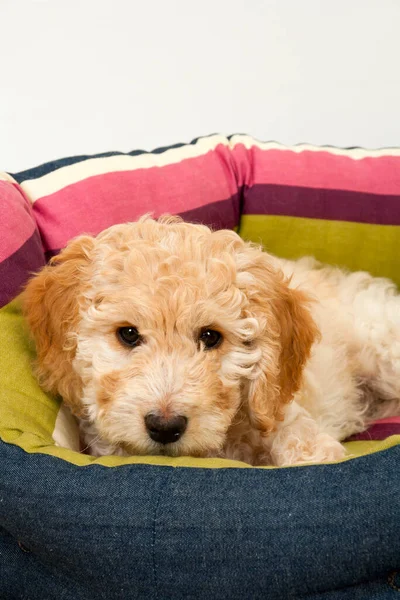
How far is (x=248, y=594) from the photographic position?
1.59m

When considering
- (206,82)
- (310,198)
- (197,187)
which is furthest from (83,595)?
(206,82)

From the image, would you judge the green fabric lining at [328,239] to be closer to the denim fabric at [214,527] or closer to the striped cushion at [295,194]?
the striped cushion at [295,194]

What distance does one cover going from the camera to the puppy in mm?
1857

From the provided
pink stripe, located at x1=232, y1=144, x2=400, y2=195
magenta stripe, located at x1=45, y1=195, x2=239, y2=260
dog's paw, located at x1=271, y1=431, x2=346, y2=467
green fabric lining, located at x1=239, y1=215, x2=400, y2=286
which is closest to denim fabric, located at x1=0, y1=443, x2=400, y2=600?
dog's paw, located at x1=271, y1=431, x2=346, y2=467

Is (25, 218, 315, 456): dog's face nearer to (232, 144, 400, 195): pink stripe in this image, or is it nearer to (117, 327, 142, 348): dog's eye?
(117, 327, 142, 348): dog's eye

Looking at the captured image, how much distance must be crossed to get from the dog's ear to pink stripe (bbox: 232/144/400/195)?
3.72 feet

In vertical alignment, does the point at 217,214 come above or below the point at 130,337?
below

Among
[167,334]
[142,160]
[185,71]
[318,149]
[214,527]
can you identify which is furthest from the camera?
[185,71]

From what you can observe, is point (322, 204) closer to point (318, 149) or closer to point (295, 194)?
point (295, 194)

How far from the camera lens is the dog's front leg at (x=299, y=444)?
2186 millimetres

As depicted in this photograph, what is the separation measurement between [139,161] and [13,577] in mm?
1853

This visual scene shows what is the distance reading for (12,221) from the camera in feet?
7.83

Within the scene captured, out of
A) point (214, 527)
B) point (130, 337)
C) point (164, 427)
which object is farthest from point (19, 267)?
point (214, 527)

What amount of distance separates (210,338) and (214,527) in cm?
62
